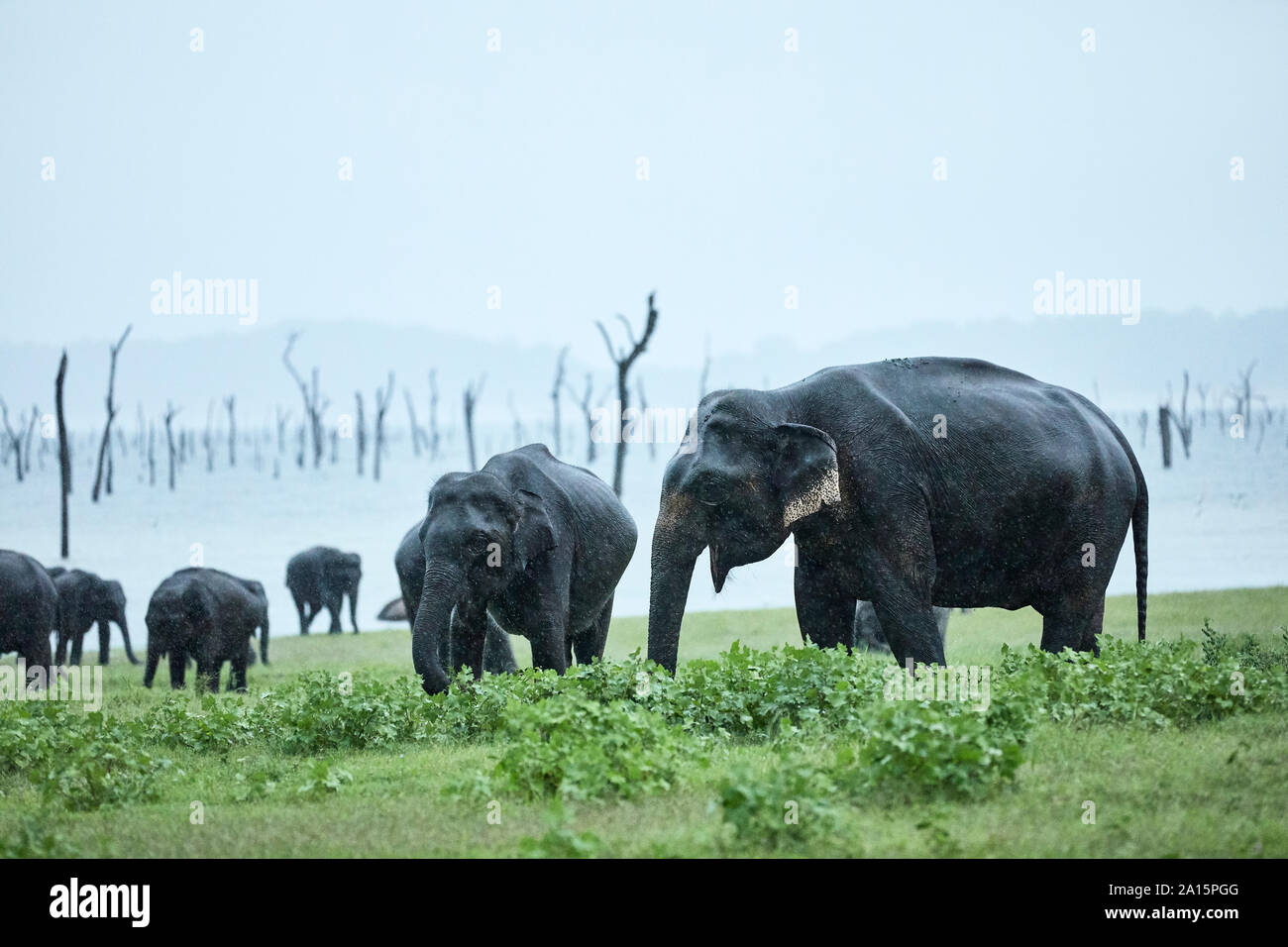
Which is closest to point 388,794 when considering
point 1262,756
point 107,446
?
point 1262,756

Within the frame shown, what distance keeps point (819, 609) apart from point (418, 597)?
17.7 feet

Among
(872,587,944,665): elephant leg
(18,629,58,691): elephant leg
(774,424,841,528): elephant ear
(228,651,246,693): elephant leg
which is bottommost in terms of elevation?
(228,651,246,693): elephant leg

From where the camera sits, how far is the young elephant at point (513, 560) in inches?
528

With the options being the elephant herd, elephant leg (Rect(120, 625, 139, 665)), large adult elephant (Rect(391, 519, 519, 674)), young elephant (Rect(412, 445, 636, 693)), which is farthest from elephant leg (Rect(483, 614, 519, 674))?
elephant leg (Rect(120, 625, 139, 665))

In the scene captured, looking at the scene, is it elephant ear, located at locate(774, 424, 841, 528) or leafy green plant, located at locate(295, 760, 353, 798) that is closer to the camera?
leafy green plant, located at locate(295, 760, 353, 798)

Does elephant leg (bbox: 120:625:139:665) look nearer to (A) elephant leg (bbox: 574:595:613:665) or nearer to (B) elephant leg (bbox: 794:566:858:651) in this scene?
(A) elephant leg (bbox: 574:595:613:665)

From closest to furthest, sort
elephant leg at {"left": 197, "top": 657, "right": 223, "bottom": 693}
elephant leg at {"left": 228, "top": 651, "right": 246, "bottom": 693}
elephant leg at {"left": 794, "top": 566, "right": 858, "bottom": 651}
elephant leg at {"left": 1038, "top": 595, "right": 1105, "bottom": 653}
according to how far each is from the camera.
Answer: elephant leg at {"left": 794, "top": 566, "right": 858, "bottom": 651} → elephant leg at {"left": 1038, "top": 595, "right": 1105, "bottom": 653} → elephant leg at {"left": 197, "top": 657, "right": 223, "bottom": 693} → elephant leg at {"left": 228, "top": 651, "right": 246, "bottom": 693}

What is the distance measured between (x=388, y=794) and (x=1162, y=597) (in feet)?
64.3

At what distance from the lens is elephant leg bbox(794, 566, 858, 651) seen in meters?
12.8

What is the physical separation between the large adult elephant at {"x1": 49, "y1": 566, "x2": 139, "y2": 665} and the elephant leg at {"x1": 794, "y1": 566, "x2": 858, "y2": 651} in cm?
1775

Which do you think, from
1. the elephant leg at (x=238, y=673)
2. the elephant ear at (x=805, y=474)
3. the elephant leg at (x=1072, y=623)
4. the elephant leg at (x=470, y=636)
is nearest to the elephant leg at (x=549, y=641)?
the elephant leg at (x=470, y=636)

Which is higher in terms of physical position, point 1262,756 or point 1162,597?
point 1262,756

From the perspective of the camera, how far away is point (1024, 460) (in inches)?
489
